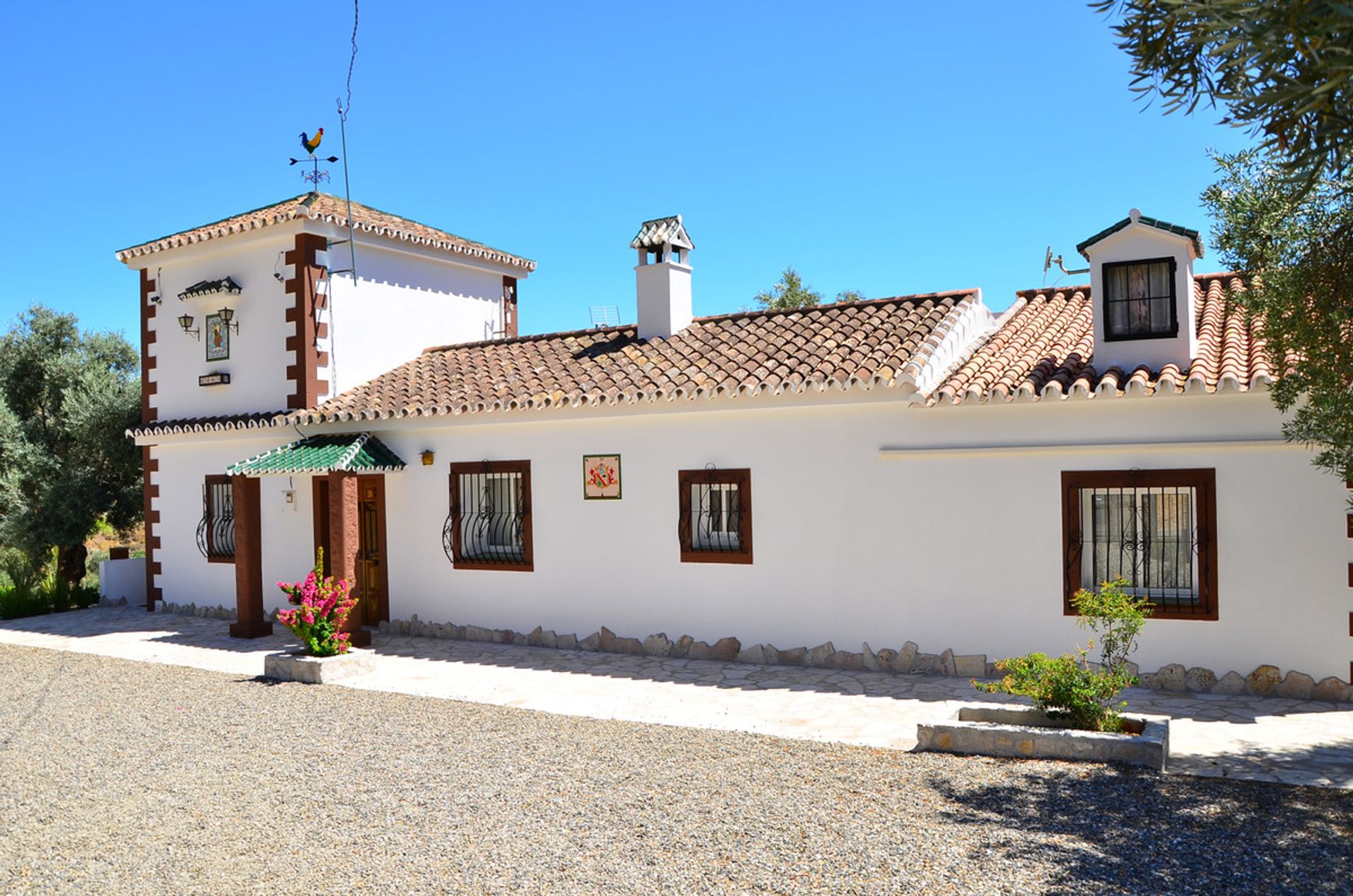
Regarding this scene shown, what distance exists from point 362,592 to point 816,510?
7154mm

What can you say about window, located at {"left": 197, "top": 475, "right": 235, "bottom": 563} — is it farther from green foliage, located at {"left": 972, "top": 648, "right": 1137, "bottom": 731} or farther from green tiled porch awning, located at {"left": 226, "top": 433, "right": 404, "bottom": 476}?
green foliage, located at {"left": 972, "top": 648, "right": 1137, "bottom": 731}

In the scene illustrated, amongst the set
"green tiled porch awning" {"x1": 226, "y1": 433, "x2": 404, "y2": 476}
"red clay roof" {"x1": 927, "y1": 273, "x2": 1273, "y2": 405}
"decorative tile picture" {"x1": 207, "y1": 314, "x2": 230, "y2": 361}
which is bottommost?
"green tiled porch awning" {"x1": 226, "y1": 433, "x2": 404, "y2": 476}

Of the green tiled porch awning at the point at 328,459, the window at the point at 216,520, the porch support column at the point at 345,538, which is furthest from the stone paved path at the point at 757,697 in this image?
the green tiled porch awning at the point at 328,459

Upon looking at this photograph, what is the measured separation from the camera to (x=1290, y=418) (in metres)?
9.05

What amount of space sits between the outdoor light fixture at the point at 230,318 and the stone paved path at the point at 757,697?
4.85 m

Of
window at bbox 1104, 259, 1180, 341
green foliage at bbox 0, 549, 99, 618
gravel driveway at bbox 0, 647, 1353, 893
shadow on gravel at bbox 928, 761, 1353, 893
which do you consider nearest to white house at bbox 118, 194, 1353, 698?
window at bbox 1104, 259, 1180, 341

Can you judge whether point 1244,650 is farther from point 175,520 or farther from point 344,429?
point 175,520

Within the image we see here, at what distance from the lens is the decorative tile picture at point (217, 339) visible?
15.9 m

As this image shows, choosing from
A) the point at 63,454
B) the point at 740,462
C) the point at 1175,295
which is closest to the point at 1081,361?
the point at 1175,295

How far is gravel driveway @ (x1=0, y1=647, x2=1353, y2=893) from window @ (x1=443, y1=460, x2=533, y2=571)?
425 centimetres

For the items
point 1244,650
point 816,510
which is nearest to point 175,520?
point 816,510

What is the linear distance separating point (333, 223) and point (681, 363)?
19.7ft

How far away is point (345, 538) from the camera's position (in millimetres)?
13125

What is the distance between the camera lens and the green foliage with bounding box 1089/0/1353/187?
4.17 m
